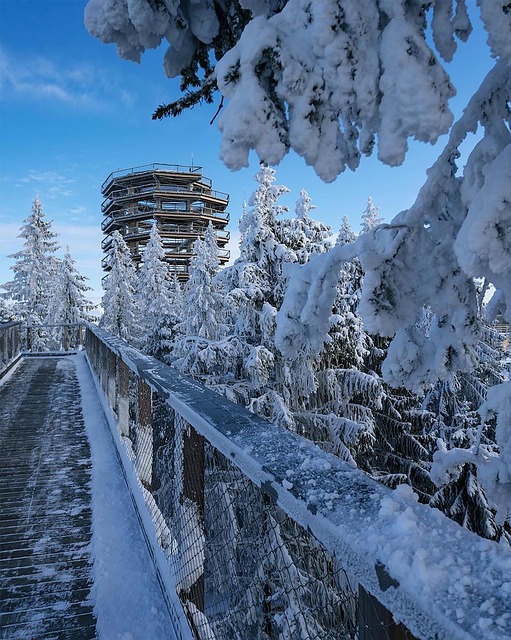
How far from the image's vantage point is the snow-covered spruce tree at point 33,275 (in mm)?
39625

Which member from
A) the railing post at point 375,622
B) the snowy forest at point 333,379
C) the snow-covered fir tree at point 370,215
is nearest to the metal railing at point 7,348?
the snowy forest at point 333,379

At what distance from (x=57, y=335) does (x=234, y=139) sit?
131ft

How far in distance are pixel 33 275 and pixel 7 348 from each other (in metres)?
30.2

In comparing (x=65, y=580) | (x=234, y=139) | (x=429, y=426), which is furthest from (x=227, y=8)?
(x=429, y=426)

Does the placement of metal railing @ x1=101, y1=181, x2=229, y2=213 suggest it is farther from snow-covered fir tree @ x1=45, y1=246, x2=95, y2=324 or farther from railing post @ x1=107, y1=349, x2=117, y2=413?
railing post @ x1=107, y1=349, x2=117, y2=413

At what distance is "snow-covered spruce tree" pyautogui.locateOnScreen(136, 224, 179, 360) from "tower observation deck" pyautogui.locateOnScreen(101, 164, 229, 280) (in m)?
24.3

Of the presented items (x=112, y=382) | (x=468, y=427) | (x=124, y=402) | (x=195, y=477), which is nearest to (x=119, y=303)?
(x=468, y=427)

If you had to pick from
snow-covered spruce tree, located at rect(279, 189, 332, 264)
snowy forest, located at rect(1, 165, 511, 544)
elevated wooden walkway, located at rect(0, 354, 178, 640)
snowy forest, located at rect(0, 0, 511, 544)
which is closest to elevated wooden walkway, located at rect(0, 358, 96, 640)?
elevated wooden walkway, located at rect(0, 354, 178, 640)

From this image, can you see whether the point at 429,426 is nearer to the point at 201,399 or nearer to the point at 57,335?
the point at 201,399

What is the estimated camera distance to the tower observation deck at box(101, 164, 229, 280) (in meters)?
64.4

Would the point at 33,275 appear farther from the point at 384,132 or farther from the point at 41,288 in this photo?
the point at 384,132

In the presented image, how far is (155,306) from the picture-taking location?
32281mm

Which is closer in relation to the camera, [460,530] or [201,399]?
[460,530]

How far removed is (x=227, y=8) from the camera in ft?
10.2
